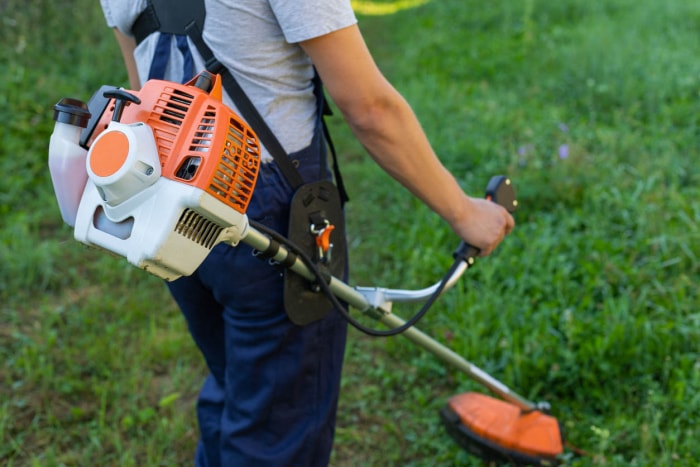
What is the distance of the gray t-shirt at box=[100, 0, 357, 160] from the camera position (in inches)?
62.6

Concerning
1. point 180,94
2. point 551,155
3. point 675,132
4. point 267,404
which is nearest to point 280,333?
point 267,404

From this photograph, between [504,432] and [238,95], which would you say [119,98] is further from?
[504,432]

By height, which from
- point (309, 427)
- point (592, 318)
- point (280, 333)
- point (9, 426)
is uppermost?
point (280, 333)

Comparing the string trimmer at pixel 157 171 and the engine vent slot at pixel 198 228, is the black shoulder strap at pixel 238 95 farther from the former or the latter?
the engine vent slot at pixel 198 228

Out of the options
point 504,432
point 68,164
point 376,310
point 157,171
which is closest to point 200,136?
point 157,171

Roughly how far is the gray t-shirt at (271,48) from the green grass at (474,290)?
1577 millimetres

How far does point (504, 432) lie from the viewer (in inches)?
106

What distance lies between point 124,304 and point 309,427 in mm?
1971

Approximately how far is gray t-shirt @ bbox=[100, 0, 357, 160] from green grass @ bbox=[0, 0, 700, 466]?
158cm

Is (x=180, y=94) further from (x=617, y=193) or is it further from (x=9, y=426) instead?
(x=617, y=193)

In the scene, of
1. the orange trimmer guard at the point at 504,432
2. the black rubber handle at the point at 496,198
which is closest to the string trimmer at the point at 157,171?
the black rubber handle at the point at 496,198

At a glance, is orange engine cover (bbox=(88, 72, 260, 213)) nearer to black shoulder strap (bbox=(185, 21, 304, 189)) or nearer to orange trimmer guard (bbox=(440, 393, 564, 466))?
black shoulder strap (bbox=(185, 21, 304, 189))

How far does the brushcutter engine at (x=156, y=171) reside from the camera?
138 centimetres

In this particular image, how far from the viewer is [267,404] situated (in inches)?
79.4
